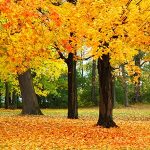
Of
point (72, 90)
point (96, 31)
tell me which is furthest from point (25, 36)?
point (72, 90)

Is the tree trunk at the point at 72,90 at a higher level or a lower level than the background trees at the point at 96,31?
lower

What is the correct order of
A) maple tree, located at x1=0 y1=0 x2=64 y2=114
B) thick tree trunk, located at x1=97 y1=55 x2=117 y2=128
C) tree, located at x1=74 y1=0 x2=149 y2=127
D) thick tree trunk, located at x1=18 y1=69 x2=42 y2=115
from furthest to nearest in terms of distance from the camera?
1. thick tree trunk, located at x1=18 y1=69 x2=42 y2=115
2. thick tree trunk, located at x1=97 y1=55 x2=117 y2=128
3. tree, located at x1=74 y1=0 x2=149 y2=127
4. maple tree, located at x1=0 y1=0 x2=64 y2=114

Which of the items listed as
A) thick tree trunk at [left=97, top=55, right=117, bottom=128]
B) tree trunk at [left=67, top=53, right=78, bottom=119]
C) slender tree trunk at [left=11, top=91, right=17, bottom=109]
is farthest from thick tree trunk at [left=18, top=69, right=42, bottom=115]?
slender tree trunk at [left=11, top=91, right=17, bottom=109]

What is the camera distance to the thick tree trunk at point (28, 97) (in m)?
31.5

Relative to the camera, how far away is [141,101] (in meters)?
56.5

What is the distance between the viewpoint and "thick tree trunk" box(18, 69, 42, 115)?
31.5 m

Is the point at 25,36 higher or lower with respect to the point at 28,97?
higher

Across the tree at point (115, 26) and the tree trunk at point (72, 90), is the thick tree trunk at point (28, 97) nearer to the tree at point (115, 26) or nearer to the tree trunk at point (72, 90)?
the tree trunk at point (72, 90)

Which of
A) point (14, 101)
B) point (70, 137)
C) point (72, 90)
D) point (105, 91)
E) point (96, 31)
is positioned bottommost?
point (70, 137)

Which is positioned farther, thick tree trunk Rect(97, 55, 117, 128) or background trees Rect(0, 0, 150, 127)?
thick tree trunk Rect(97, 55, 117, 128)

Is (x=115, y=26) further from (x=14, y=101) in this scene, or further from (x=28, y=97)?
(x=14, y=101)

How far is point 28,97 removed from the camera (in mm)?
31828

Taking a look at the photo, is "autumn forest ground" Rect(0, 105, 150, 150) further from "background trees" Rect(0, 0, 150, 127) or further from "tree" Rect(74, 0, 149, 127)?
"tree" Rect(74, 0, 149, 127)

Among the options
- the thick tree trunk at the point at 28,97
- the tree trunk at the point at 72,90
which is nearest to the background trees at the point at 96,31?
the tree trunk at the point at 72,90
